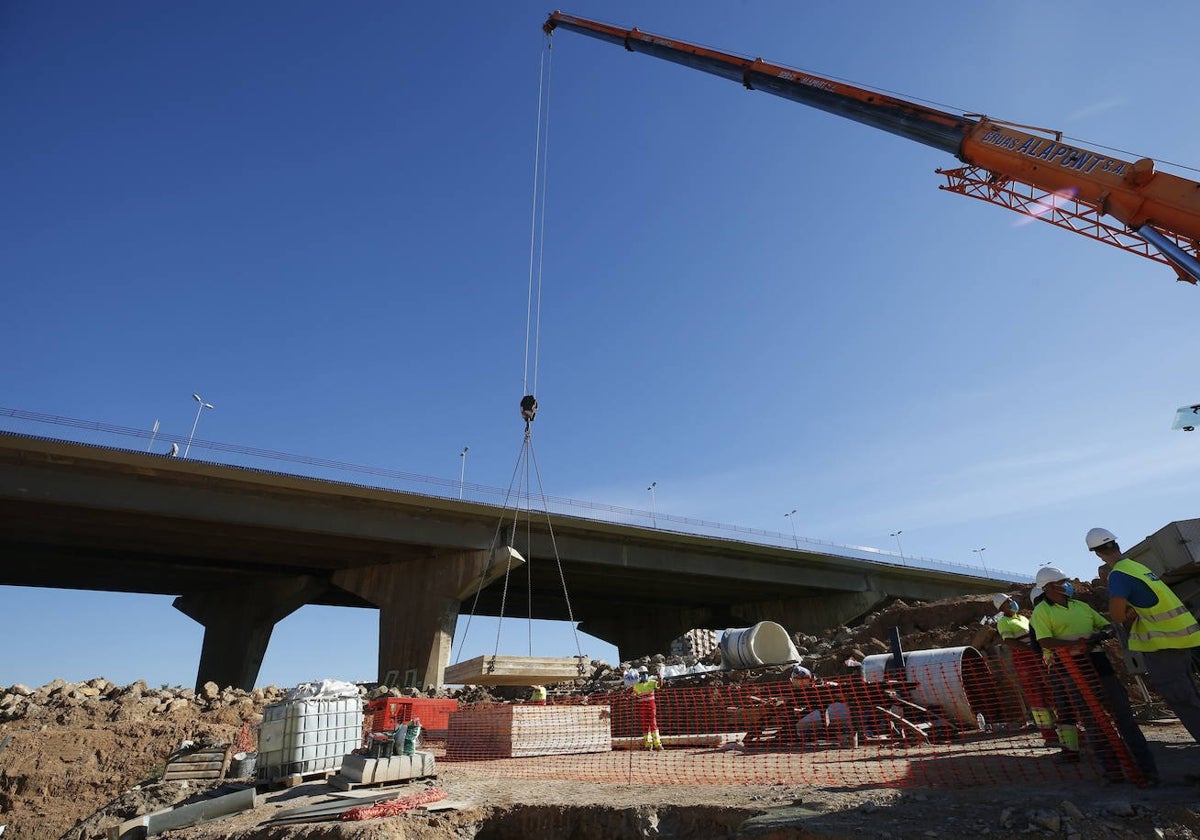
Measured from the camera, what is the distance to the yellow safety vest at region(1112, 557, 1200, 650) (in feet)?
15.3

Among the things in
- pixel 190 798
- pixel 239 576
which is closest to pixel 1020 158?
pixel 190 798

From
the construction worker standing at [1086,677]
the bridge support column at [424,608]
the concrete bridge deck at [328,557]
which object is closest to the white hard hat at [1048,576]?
the construction worker standing at [1086,677]

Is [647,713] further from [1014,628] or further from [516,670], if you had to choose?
[1014,628]

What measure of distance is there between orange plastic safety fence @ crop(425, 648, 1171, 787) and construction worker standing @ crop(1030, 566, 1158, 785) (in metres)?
→ 0.02

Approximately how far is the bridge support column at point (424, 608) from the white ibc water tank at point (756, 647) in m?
10.8

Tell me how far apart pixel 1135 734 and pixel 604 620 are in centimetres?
4822

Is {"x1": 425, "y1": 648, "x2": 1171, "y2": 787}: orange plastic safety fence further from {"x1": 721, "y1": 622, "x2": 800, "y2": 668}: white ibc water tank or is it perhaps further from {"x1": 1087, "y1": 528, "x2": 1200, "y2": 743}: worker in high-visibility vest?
{"x1": 721, "y1": 622, "x2": 800, "y2": 668}: white ibc water tank

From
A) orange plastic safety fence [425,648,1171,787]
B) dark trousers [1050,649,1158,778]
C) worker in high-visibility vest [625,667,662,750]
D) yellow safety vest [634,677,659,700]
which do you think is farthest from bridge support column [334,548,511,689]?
dark trousers [1050,649,1158,778]

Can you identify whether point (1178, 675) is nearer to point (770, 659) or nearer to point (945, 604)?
point (770, 659)

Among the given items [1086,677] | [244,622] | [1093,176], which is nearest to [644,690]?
[1086,677]

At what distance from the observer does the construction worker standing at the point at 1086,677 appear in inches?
196

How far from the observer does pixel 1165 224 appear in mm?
12695

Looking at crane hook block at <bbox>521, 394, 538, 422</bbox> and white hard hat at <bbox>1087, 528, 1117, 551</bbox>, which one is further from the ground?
crane hook block at <bbox>521, 394, 538, 422</bbox>

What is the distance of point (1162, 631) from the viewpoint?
4.73 m
